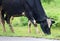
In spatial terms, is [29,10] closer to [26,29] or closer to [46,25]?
[46,25]

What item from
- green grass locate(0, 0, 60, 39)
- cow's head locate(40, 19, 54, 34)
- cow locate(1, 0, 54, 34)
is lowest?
green grass locate(0, 0, 60, 39)

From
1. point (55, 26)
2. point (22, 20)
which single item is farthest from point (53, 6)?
point (55, 26)

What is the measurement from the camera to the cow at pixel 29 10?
595 inches

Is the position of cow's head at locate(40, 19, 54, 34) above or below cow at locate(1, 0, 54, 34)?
below

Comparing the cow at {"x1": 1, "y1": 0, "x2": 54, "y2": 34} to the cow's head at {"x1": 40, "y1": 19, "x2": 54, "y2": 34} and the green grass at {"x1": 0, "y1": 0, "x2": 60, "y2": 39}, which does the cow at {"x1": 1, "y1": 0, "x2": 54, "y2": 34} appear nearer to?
the cow's head at {"x1": 40, "y1": 19, "x2": 54, "y2": 34}

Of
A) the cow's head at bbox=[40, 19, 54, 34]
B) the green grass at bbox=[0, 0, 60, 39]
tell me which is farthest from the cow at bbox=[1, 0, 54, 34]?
the green grass at bbox=[0, 0, 60, 39]

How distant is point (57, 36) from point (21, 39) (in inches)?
65.3

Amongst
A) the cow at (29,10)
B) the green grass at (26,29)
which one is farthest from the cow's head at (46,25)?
the green grass at (26,29)

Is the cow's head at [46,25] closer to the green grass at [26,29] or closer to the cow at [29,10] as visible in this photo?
the cow at [29,10]

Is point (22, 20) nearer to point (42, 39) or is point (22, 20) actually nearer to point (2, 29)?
point (2, 29)

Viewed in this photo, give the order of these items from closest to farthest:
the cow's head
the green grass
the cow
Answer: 1. the green grass
2. the cow's head
3. the cow

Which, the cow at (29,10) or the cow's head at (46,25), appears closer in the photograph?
the cow's head at (46,25)

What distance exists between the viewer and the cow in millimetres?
15125

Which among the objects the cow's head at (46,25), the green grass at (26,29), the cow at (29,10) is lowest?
the green grass at (26,29)
